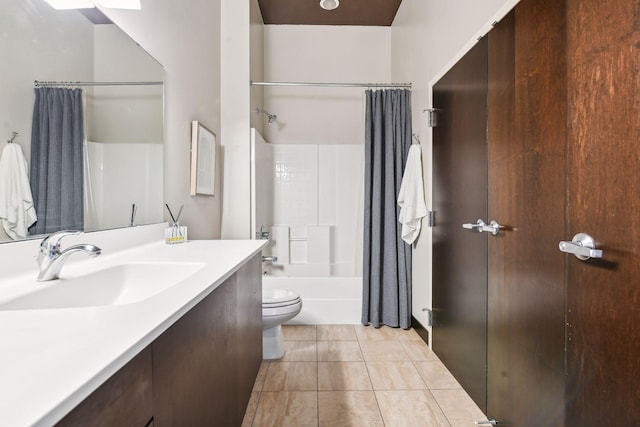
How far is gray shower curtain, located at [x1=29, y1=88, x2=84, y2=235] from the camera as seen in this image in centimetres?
87

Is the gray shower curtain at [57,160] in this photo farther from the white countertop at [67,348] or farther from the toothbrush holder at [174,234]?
the toothbrush holder at [174,234]

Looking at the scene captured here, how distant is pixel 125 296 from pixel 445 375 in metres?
1.74

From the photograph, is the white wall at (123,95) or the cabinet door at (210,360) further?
the white wall at (123,95)

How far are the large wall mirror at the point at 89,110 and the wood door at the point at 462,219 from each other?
1.56 metres

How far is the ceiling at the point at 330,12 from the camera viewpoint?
294 cm

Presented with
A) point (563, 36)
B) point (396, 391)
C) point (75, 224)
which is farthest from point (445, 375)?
point (75, 224)

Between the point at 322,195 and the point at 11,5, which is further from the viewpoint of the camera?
the point at 322,195

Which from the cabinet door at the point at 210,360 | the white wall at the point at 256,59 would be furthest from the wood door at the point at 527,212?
the white wall at the point at 256,59

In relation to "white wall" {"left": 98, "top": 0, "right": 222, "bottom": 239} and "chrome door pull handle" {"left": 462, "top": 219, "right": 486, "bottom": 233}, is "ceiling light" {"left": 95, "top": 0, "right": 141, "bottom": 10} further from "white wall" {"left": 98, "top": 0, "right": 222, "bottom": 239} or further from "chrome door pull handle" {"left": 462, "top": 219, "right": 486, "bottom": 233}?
"chrome door pull handle" {"left": 462, "top": 219, "right": 486, "bottom": 233}

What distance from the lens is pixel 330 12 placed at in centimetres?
310

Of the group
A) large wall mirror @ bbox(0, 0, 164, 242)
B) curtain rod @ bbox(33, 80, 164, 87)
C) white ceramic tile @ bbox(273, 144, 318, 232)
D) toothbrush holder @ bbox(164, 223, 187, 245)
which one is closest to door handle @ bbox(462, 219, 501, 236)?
toothbrush holder @ bbox(164, 223, 187, 245)

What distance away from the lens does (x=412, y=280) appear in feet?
8.34

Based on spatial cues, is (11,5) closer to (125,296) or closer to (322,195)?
(125,296)

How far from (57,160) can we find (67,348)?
29.0 inches
